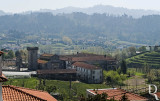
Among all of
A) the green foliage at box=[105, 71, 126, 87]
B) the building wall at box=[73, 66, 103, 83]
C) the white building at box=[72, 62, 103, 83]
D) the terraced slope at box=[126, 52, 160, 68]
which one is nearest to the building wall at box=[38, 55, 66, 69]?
the white building at box=[72, 62, 103, 83]

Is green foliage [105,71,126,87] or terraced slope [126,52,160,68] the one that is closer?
green foliage [105,71,126,87]

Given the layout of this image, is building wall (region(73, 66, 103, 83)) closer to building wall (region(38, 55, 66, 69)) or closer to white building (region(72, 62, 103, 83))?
white building (region(72, 62, 103, 83))

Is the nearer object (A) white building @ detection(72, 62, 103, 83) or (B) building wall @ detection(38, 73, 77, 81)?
(B) building wall @ detection(38, 73, 77, 81)

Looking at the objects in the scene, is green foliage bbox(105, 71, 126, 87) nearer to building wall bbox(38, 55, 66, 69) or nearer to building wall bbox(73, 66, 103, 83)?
building wall bbox(73, 66, 103, 83)

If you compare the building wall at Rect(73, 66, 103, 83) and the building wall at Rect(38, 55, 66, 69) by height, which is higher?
the building wall at Rect(38, 55, 66, 69)

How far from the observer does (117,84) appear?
67.2 meters

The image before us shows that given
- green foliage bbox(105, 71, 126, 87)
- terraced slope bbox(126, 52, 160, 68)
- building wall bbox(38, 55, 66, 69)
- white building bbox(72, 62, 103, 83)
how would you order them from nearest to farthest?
green foliage bbox(105, 71, 126, 87) → white building bbox(72, 62, 103, 83) → building wall bbox(38, 55, 66, 69) → terraced slope bbox(126, 52, 160, 68)

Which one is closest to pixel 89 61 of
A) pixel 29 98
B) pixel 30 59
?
pixel 30 59

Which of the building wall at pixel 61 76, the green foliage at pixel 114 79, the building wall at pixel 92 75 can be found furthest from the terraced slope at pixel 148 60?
the building wall at pixel 61 76

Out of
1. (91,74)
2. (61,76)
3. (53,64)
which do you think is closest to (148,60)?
(53,64)

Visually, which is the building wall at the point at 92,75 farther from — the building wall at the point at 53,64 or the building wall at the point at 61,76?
the building wall at the point at 53,64

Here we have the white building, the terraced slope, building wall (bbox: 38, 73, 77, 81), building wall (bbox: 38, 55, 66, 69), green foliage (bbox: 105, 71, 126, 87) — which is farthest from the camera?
the terraced slope

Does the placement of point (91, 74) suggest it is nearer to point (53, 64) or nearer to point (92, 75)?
point (92, 75)

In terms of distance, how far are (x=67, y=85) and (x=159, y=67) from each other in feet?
145
